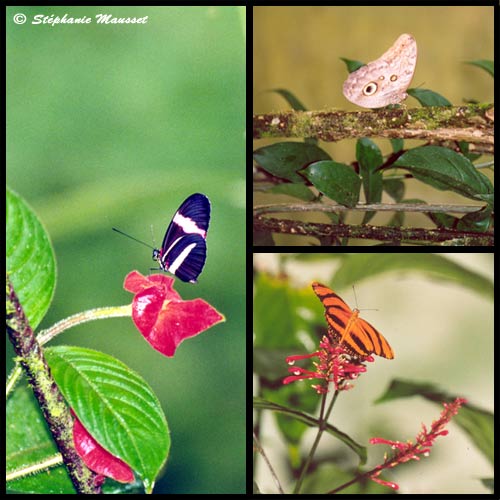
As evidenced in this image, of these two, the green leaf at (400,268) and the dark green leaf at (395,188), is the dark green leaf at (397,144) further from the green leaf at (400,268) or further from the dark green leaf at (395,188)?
the green leaf at (400,268)

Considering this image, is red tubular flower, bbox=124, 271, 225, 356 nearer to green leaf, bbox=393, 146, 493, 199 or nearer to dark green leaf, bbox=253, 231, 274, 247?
dark green leaf, bbox=253, 231, 274, 247

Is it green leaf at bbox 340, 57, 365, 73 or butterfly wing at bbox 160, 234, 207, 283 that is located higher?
green leaf at bbox 340, 57, 365, 73

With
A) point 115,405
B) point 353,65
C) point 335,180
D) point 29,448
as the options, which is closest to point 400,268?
point 335,180

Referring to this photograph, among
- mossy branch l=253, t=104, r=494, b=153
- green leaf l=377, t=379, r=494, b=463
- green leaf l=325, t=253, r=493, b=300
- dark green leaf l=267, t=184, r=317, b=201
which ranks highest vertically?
mossy branch l=253, t=104, r=494, b=153

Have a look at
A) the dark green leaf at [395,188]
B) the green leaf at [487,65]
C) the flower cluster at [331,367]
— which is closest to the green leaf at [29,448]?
the flower cluster at [331,367]

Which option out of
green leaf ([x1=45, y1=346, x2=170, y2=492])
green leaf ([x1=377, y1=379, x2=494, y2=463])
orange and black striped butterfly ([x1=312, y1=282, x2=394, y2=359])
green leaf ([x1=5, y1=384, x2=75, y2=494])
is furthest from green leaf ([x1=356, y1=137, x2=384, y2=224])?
green leaf ([x1=5, y1=384, x2=75, y2=494])
